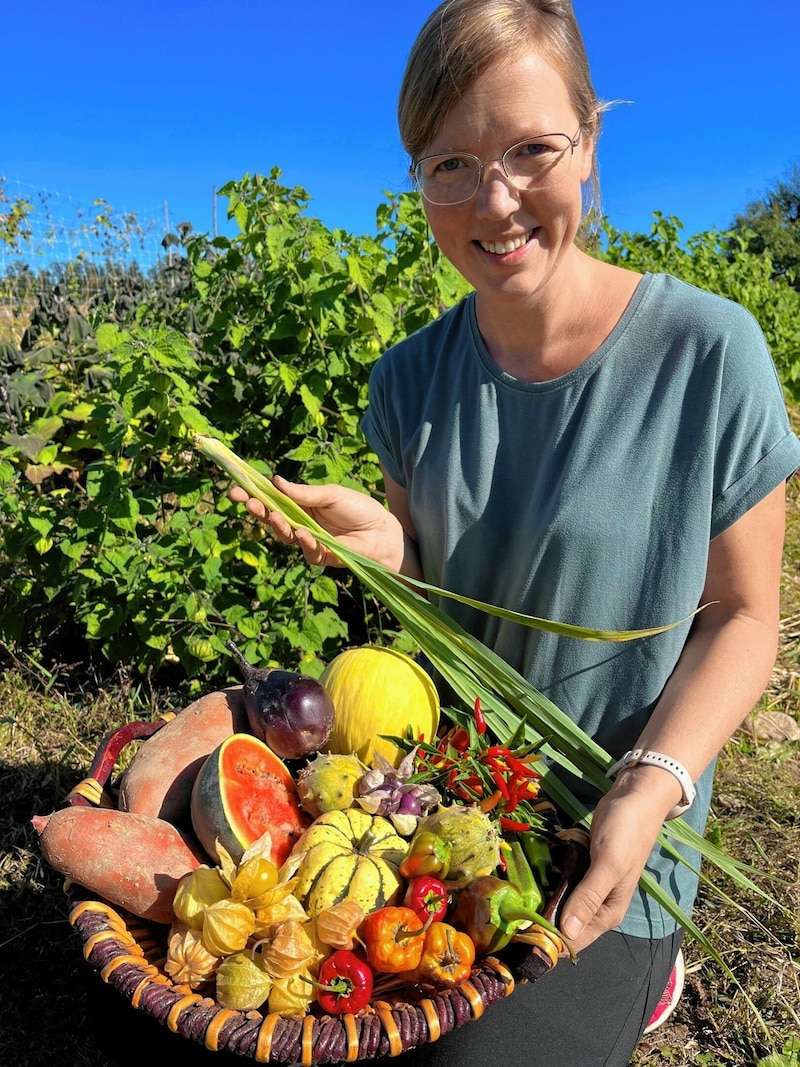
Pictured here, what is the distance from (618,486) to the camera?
1749 mm

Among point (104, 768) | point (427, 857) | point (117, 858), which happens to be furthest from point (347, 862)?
point (104, 768)

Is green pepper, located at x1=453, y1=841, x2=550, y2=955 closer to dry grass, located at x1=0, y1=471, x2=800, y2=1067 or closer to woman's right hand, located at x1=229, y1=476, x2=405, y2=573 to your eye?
dry grass, located at x1=0, y1=471, x2=800, y2=1067

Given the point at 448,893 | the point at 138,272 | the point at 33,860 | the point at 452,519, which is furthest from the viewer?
the point at 138,272

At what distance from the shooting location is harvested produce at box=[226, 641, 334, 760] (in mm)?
1587

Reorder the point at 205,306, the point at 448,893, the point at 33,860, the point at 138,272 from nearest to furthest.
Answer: the point at 448,893 → the point at 33,860 → the point at 205,306 → the point at 138,272

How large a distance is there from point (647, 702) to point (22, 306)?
20.3ft

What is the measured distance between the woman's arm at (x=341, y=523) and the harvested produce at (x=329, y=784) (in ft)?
1.65

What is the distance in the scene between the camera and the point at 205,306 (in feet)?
11.0

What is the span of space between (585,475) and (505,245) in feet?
1.54

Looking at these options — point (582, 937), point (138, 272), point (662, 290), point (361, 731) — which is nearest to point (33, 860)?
point (361, 731)

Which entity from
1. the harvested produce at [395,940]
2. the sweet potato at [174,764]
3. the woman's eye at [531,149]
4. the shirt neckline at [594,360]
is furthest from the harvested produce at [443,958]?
the woman's eye at [531,149]

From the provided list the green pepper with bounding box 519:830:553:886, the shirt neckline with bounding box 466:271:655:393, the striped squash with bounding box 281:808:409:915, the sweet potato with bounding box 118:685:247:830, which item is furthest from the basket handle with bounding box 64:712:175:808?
the shirt neckline with bounding box 466:271:655:393

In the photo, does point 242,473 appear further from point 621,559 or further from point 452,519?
point 621,559

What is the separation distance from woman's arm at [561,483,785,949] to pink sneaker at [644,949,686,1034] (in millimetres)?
777
